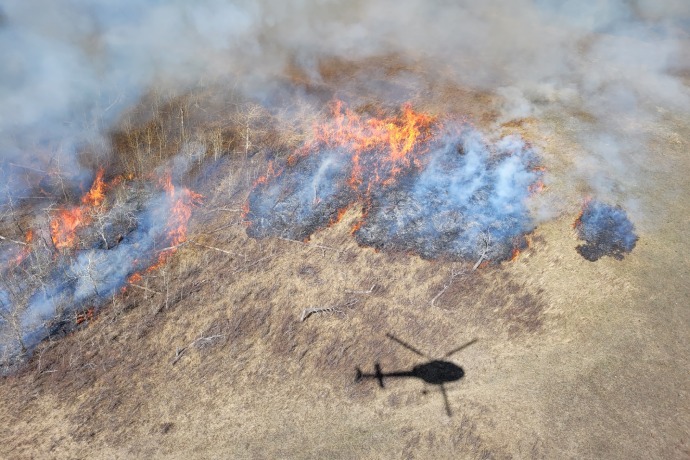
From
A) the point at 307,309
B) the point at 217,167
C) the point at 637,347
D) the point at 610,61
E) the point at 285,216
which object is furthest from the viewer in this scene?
the point at 610,61

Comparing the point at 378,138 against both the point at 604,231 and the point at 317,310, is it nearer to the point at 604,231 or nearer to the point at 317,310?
the point at 317,310

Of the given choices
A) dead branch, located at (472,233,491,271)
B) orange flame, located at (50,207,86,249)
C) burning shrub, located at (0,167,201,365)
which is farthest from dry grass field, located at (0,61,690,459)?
orange flame, located at (50,207,86,249)

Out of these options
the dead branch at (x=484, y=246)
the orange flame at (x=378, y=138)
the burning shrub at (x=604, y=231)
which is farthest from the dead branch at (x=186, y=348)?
the burning shrub at (x=604, y=231)

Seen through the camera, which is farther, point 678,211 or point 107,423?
point 678,211

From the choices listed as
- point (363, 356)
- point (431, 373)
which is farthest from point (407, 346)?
point (363, 356)

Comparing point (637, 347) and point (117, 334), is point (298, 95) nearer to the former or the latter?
point (117, 334)

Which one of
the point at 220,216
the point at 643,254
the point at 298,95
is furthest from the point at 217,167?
the point at 643,254
